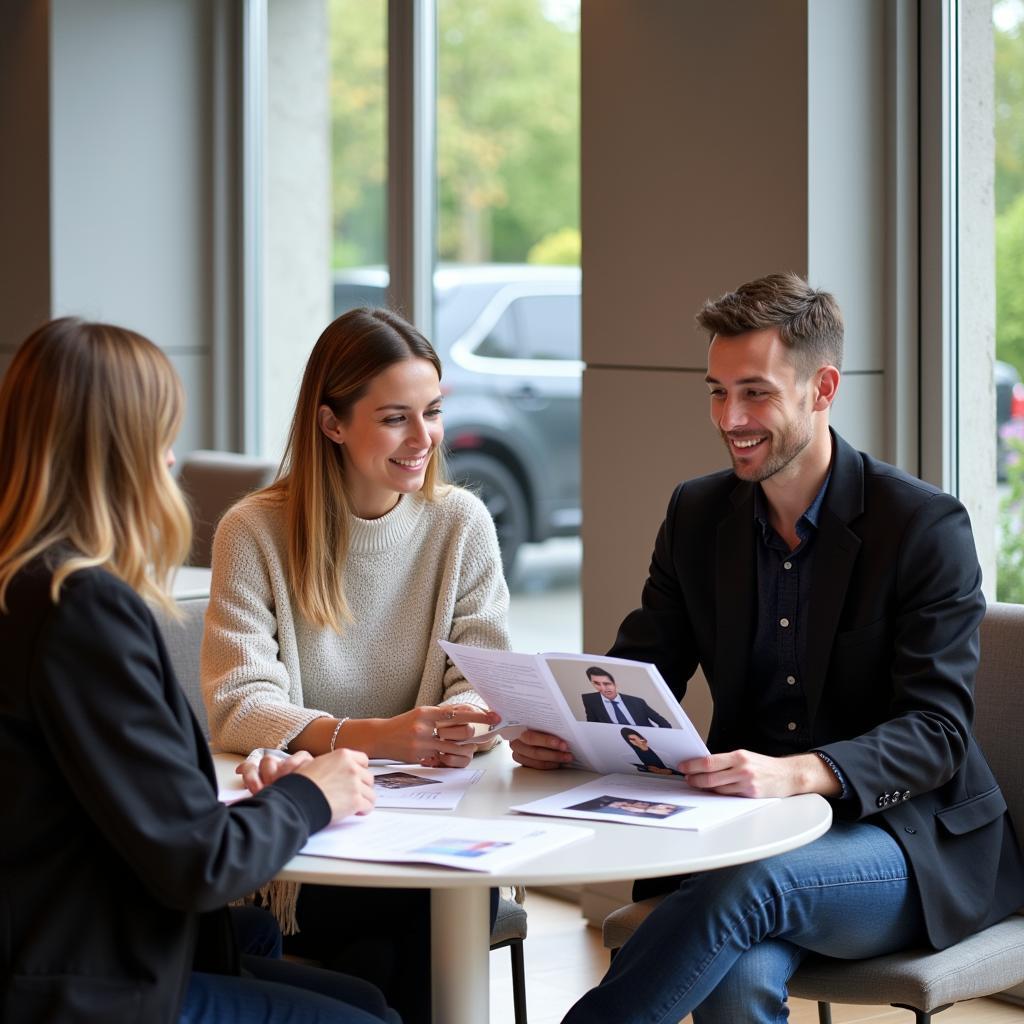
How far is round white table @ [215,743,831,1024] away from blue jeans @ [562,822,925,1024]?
14 cm

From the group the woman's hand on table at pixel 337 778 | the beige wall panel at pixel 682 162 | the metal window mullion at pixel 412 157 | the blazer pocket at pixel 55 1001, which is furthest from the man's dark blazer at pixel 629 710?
the metal window mullion at pixel 412 157

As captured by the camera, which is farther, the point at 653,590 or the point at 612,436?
the point at 612,436

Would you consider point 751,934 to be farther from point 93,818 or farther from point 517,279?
point 517,279

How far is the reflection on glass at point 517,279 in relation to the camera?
4297 millimetres

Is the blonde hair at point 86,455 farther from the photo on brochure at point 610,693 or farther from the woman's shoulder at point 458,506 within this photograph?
the woman's shoulder at point 458,506

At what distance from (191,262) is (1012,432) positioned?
354 centimetres

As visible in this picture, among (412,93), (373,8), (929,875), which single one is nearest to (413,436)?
(929,875)

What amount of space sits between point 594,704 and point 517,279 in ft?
8.25

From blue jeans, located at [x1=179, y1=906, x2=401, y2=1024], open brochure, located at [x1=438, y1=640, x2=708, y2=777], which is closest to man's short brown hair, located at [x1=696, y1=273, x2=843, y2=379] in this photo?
open brochure, located at [x1=438, y1=640, x2=708, y2=777]

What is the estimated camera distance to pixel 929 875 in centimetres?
221

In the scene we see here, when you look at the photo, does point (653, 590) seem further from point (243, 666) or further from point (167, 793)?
point (167, 793)

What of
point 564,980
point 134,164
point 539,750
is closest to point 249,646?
point 539,750

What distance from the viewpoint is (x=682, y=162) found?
139 inches

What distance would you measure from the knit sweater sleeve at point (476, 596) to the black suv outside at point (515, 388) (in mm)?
1589
